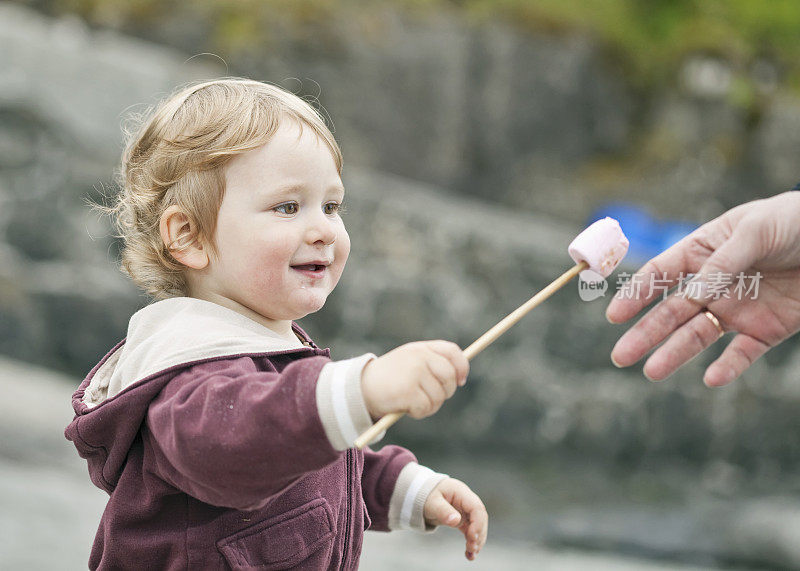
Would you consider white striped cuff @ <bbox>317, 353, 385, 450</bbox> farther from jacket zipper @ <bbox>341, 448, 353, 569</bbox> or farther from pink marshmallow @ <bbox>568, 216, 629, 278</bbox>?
pink marshmallow @ <bbox>568, 216, 629, 278</bbox>

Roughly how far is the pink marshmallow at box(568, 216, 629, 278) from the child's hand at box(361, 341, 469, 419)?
513 millimetres

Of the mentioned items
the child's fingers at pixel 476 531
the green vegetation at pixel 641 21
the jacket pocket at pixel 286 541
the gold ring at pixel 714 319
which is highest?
the green vegetation at pixel 641 21

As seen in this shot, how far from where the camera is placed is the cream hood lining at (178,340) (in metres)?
1.57

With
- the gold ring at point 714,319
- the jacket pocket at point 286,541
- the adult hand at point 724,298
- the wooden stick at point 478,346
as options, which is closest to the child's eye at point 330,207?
the wooden stick at point 478,346

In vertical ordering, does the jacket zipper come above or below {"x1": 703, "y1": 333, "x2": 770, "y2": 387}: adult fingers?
below

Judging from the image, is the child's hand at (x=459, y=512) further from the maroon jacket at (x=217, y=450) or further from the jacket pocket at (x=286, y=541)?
the jacket pocket at (x=286, y=541)

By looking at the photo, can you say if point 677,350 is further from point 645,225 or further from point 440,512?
point 645,225

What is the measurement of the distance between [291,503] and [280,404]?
1.10ft

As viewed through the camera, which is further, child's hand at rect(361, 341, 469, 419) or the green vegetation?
the green vegetation

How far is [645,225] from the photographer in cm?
746

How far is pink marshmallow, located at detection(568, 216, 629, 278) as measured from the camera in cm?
180

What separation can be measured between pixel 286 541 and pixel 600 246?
82cm

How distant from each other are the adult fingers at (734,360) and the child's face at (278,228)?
110 cm

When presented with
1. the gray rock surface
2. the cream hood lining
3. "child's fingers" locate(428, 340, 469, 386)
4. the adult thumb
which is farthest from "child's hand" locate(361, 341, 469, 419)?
the gray rock surface
